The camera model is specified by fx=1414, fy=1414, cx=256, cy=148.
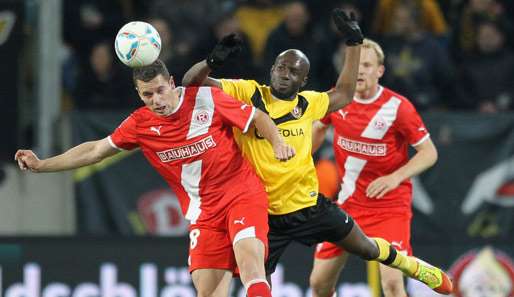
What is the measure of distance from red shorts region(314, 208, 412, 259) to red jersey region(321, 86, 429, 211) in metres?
0.07

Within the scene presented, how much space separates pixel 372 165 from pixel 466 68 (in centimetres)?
384

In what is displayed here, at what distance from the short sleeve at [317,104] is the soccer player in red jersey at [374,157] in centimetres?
62

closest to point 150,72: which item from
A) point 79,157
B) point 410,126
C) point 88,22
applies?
point 79,157

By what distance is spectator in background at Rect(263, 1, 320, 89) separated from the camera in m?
13.4

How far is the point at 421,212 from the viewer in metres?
13.1

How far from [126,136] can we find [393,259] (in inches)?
81.8

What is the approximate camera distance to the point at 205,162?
9.16 metres

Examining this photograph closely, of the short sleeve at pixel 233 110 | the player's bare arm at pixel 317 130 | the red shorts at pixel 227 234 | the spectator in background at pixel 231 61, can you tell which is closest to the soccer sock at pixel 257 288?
the red shorts at pixel 227 234

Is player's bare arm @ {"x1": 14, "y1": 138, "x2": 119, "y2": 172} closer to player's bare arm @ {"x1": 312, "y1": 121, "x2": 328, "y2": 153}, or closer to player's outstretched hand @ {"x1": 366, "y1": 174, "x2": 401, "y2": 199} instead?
player's bare arm @ {"x1": 312, "y1": 121, "x2": 328, "y2": 153}

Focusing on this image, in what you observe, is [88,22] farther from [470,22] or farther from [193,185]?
[193,185]

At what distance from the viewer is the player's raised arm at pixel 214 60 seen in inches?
363

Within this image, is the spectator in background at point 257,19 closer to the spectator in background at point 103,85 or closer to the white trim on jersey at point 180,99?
the spectator in background at point 103,85

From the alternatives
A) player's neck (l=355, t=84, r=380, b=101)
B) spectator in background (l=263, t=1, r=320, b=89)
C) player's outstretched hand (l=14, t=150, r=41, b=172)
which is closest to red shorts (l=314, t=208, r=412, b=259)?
player's neck (l=355, t=84, r=380, b=101)

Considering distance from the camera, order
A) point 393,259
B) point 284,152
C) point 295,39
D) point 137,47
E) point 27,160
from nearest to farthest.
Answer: point 284,152
point 137,47
point 27,160
point 393,259
point 295,39
